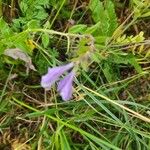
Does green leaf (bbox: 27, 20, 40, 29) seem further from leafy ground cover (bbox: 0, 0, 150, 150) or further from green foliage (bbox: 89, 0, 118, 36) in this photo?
green foliage (bbox: 89, 0, 118, 36)

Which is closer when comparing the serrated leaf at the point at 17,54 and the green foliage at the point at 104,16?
the serrated leaf at the point at 17,54

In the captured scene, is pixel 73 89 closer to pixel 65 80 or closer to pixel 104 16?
pixel 104 16

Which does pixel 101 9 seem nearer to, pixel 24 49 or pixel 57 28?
pixel 57 28

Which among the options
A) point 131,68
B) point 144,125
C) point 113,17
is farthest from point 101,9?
point 144,125

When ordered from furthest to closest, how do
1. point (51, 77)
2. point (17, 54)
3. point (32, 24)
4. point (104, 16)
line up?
1. point (104, 16)
2. point (17, 54)
3. point (32, 24)
4. point (51, 77)

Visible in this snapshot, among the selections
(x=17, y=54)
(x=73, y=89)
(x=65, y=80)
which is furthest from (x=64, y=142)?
(x=65, y=80)

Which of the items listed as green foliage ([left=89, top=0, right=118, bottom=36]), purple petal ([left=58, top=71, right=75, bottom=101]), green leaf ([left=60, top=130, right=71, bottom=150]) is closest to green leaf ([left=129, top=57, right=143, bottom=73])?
Answer: green foliage ([left=89, top=0, right=118, bottom=36])

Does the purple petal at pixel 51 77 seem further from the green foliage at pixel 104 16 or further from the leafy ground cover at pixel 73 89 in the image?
the green foliage at pixel 104 16

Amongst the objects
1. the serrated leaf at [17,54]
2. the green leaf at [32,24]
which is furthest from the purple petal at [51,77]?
the serrated leaf at [17,54]
